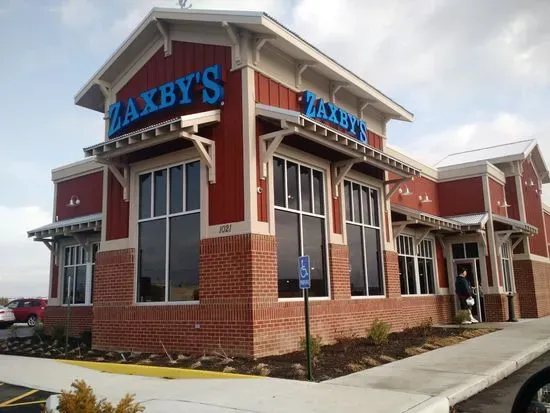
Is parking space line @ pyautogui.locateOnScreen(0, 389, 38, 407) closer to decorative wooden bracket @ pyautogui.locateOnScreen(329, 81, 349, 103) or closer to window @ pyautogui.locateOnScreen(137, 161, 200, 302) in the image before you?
window @ pyautogui.locateOnScreen(137, 161, 200, 302)

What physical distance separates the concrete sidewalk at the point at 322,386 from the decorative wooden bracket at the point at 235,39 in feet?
22.6

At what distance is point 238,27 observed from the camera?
37.6ft

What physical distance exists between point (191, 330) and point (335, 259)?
13.2ft

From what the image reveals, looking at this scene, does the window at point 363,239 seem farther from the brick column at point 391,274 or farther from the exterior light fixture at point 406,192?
the exterior light fixture at point 406,192

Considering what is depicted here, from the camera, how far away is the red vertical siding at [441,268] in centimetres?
2103

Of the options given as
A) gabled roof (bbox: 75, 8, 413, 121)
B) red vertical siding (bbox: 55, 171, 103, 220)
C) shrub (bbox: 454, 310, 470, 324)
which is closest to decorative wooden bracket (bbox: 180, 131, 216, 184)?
gabled roof (bbox: 75, 8, 413, 121)

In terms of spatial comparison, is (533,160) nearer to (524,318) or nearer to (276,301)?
(524,318)

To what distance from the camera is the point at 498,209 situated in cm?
2272

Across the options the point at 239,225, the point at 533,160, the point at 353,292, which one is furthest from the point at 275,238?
the point at 533,160

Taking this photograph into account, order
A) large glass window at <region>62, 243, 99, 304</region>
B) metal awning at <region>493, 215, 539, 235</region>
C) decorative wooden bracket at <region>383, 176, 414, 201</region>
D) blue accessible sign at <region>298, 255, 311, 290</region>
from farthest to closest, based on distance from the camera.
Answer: metal awning at <region>493, 215, 539, 235</region>, large glass window at <region>62, 243, 99, 304</region>, decorative wooden bracket at <region>383, 176, 414, 201</region>, blue accessible sign at <region>298, 255, 311, 290</region>

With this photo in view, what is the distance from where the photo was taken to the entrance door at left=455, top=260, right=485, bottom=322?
2058 centimetres

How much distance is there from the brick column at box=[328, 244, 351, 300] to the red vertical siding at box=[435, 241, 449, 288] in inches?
348

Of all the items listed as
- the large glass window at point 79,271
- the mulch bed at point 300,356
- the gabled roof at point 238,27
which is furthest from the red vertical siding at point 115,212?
the large glass window at point 79,271

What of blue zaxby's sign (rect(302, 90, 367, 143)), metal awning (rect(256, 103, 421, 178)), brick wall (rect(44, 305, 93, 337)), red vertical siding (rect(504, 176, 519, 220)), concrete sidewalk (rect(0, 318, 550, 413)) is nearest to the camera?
concrete sidewalk (rect(0, 318, 550, 413))
